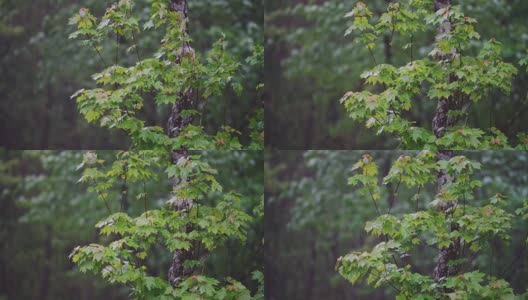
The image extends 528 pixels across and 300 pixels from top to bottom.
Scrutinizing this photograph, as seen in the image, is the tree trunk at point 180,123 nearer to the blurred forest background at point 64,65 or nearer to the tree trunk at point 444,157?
the blurred forest background at point 64,65

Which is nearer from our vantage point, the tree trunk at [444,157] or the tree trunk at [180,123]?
the tree trunk at [444,157]

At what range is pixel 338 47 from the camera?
4.20 meters

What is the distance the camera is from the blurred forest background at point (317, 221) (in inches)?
162

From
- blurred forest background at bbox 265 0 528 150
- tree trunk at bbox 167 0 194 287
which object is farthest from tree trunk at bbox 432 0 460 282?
tree trunk at bbox 167 0 194 287

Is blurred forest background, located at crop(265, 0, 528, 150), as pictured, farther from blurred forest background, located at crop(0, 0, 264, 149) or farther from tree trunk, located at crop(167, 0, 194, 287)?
tree trunk, located at crop(167, 0, 194, 287)

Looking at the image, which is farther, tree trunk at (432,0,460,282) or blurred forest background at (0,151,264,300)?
blurred forest background at (0,151,264,300)

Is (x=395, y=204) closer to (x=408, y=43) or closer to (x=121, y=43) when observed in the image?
(x=408, y=43)

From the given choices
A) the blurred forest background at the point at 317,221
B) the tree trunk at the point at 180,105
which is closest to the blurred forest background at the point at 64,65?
the tree trunk at the point at 180,105

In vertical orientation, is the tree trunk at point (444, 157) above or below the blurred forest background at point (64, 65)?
below

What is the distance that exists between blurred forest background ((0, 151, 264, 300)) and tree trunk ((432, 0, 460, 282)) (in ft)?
3.30

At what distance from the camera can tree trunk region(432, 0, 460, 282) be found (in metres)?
3.89

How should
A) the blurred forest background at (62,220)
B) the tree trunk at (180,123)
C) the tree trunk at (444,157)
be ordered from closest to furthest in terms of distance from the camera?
the tree trunk at (444,157) → the tree trunk at (180,123) → the blurred forest background at (62,220)

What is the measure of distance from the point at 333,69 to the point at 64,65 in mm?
1556

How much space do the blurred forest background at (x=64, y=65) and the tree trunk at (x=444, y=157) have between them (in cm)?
103
